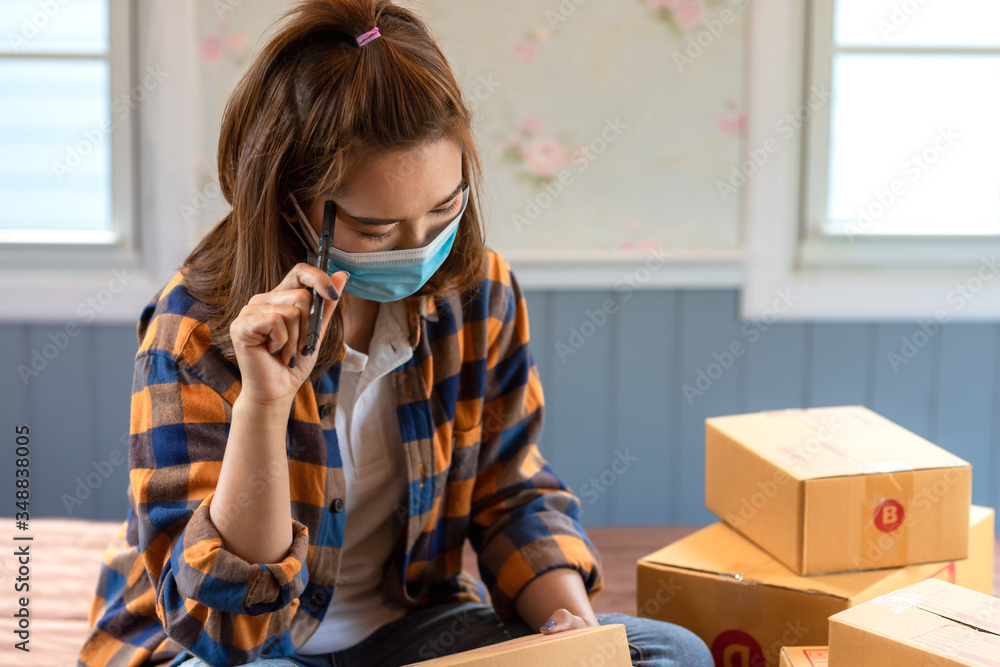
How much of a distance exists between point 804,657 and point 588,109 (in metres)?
1.32

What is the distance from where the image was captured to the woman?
2.79 ft

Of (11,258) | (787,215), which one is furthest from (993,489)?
(11,258)

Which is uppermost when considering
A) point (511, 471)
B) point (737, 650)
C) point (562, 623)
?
point (511, 471)

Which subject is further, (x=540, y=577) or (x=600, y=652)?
(x=540, y=577)

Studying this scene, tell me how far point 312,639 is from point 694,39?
4.89 feet

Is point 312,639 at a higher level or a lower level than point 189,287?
lower

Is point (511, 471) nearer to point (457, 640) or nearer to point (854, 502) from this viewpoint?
point (457, 640)

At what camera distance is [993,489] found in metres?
2.12

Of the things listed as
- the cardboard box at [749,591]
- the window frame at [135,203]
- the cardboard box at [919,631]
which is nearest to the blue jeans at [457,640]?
the cardboard box at [749,591]

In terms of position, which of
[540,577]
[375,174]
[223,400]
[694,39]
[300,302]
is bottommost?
[540,577]

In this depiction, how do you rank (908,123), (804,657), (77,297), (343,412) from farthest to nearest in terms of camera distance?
1. (908,123)
2. (77,297)
3. (343,412)
4. (804,657)

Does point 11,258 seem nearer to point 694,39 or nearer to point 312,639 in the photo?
point 312,639

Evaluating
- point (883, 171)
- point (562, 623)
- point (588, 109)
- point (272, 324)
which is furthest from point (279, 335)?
point (883, 171)

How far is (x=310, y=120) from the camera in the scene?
875 mm
